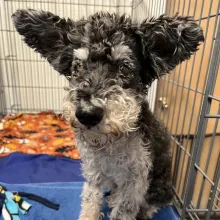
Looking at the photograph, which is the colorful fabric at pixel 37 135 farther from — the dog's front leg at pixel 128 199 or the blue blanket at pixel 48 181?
the dog's front leg at pixel 128 199

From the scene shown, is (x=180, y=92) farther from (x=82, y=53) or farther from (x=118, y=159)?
(x=82, y=53)

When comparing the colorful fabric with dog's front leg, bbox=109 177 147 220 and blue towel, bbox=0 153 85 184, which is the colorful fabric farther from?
dog's front leg, bbox=109 177 147 220

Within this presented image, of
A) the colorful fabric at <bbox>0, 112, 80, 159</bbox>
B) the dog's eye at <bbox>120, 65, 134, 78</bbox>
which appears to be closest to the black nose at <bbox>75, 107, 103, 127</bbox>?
the dog's eye at <bbox>120, 65, 134, 78</bbox>

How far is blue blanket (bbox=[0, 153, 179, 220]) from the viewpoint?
5.38 feet

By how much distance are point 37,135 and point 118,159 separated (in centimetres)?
182

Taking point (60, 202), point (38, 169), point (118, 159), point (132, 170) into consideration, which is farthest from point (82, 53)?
point (38, 169)

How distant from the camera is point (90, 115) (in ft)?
2.92

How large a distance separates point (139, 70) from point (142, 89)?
0.33 ft

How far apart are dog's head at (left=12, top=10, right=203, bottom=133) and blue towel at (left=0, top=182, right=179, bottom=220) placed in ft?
3.01

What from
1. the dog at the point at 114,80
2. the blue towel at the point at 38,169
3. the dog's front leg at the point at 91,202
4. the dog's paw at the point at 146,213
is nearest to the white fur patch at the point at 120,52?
the dog at the point at 114,80

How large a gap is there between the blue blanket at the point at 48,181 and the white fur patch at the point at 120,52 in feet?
3.76

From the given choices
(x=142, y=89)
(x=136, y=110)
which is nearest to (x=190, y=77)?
(x=142, y=89)

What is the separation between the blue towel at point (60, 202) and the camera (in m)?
1.60

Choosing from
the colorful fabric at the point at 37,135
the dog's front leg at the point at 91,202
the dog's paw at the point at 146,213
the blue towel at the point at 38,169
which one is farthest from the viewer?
the colorful fabric at the point at 37,135
